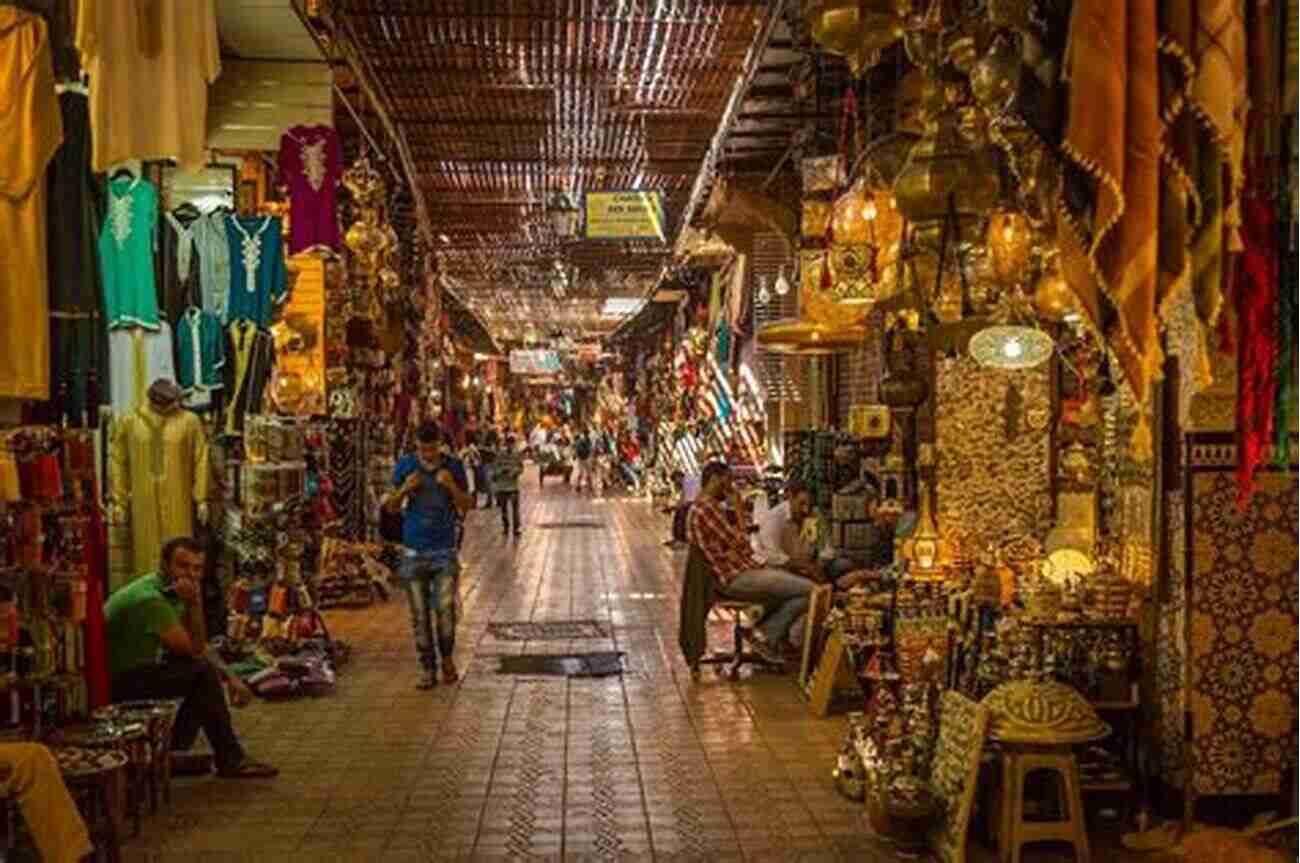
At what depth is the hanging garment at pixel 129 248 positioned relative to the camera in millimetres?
6441

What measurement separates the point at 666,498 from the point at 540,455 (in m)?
14.3

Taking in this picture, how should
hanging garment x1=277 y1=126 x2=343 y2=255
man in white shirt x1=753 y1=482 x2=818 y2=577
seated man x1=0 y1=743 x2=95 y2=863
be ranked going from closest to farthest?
seated man x1=0 y1=743 x2=95 y2=863 → man in white shirt x1=753 y1=482 x2=818 y2=577 → hanging garment x1=277 y1=126 x2=343 y2=255

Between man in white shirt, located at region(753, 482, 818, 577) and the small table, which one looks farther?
man in white shirt, located at region(753, 482, 818, 577)

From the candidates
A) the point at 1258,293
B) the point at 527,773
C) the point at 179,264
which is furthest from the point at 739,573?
the point at 1258,293

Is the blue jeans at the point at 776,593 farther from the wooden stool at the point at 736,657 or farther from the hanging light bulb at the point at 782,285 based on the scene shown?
the hanging light bulb at the point at 782,285

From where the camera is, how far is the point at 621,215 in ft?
43.3

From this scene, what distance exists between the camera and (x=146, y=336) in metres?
7.56

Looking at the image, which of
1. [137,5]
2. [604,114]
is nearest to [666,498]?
[604,114]

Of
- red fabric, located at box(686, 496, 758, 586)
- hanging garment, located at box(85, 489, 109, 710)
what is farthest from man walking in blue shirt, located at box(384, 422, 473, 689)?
hanging garment, located at box(85, 489, 109, 710)

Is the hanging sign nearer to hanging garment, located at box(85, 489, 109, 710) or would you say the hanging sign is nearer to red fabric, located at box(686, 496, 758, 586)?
red fabric, located at box(686, 496, 758, 586)

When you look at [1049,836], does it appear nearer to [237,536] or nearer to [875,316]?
[875,316]

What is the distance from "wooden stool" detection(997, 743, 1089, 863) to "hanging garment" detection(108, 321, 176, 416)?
5.03 meters

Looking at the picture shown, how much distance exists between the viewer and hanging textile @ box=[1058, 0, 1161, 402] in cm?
279

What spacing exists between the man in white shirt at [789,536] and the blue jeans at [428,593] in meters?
2.01
